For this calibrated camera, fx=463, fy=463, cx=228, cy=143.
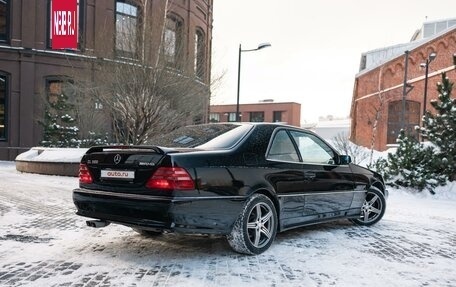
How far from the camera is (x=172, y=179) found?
14.6 feet

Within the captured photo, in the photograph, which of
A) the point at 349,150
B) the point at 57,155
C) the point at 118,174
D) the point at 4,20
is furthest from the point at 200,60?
the point at 4,20

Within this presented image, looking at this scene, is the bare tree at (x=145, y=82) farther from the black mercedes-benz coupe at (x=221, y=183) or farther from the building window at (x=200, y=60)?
the black mercedes-benz coupe at (x=221, y=183)

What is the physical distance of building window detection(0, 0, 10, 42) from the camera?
23.3 m

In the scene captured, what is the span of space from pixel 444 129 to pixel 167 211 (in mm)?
10219

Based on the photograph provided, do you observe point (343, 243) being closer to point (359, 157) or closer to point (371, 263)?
point (371, 263)

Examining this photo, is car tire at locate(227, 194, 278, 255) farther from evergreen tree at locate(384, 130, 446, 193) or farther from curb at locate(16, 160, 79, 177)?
curb at locate(16, 160, 79, 177)

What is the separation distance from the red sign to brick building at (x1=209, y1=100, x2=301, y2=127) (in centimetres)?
Result: 4346

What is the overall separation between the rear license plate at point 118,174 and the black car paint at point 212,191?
0.05 m

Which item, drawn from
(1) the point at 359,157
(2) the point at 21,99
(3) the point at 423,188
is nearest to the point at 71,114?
(2) the point at 21,99

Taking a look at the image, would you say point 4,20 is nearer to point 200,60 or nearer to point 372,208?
point 200,60

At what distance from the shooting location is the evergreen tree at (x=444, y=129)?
12.0 meters

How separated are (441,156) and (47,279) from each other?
1092 cm

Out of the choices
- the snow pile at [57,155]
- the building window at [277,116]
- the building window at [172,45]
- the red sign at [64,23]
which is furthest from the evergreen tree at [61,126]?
the building window at [277,116]

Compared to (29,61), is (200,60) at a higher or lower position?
lower
